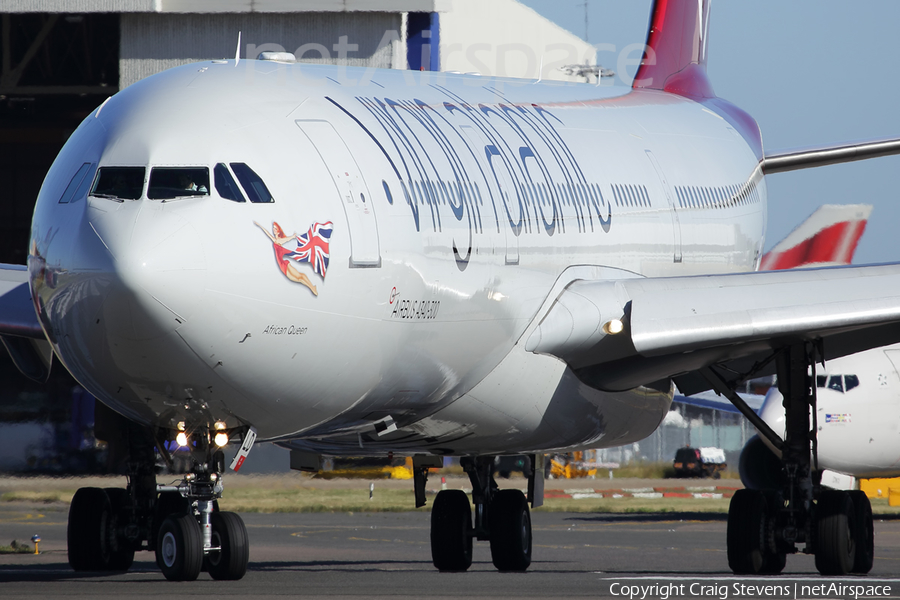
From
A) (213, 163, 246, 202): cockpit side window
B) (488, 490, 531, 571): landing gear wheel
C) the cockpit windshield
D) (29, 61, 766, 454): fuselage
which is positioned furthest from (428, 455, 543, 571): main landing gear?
the cockpit windshield

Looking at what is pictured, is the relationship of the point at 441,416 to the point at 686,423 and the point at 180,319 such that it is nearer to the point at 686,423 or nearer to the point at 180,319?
the point at 180,319

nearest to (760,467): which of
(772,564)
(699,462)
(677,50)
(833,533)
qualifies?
(677,50)

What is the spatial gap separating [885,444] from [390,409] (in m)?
16.1

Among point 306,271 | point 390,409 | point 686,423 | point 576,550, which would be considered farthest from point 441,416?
point 686,423

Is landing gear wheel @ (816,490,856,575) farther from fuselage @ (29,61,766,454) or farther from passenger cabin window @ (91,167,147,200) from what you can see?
passenger cabin window @ (91,167,147,200)

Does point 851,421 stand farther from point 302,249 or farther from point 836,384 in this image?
point 302,249

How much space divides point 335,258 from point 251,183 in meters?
0.78

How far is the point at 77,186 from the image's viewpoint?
1050 cm

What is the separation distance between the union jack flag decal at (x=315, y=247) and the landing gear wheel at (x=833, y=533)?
20.1 ft

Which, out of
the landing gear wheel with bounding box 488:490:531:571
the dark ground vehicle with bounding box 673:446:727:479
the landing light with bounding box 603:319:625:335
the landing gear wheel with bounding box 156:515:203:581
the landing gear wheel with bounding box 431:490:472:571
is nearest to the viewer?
the landing gear wheel with bounding box 156:515:203:581

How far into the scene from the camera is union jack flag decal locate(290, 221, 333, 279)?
10289mm

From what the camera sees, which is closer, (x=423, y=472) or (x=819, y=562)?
(x=819, y=562)

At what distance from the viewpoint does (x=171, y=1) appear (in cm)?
3275

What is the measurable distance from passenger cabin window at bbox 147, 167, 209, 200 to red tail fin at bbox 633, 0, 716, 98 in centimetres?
1366
